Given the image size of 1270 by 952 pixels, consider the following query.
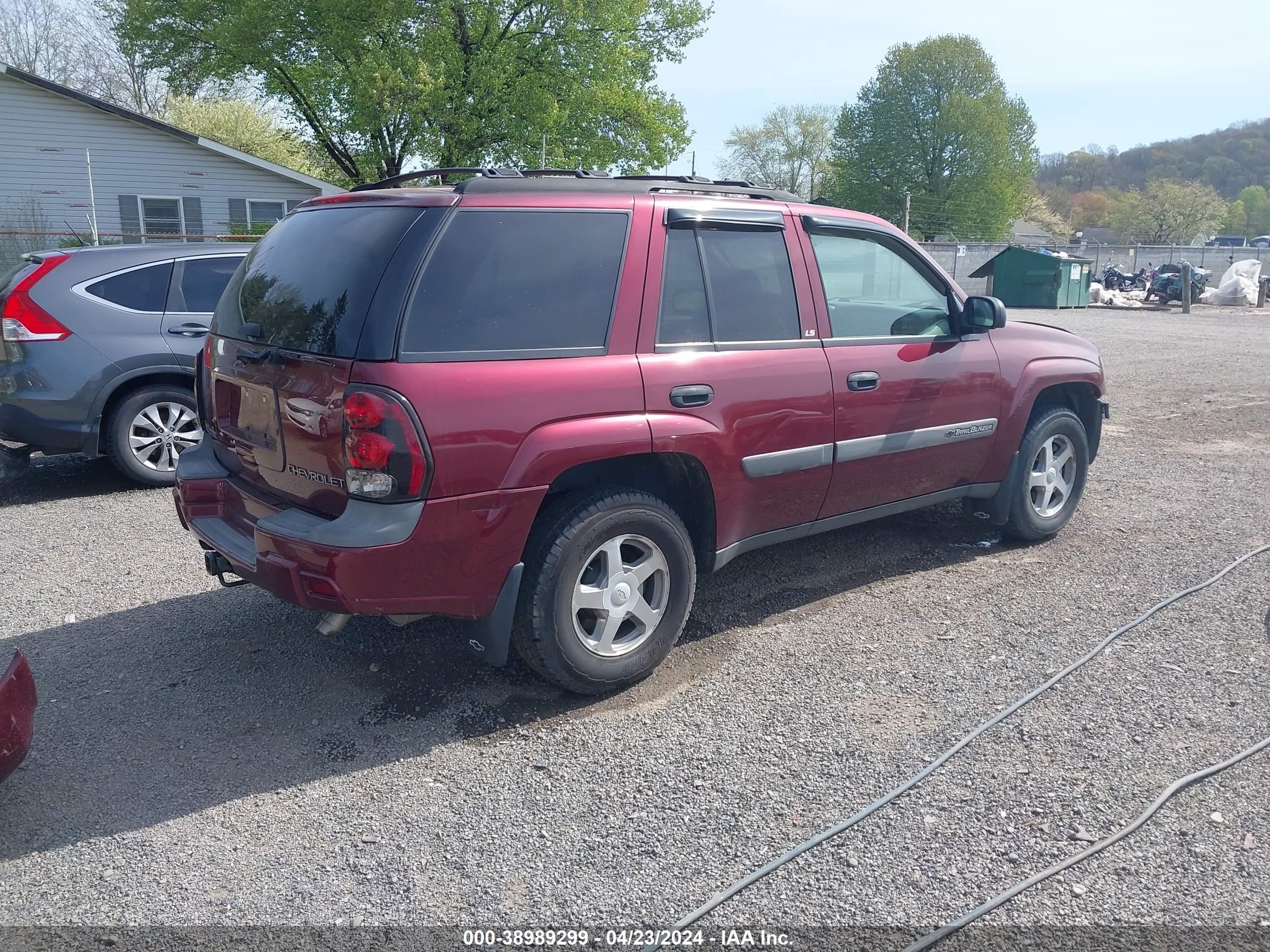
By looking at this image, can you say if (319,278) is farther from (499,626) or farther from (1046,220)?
(1046,220)

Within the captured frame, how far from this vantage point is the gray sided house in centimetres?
1991

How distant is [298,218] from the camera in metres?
4.01

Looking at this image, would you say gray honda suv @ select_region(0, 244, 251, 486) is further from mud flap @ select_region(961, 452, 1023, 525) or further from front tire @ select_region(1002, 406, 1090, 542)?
front tire @ select_region(1002, 406, 1090, 542)

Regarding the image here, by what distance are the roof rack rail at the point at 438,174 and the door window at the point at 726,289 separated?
0.69 meters

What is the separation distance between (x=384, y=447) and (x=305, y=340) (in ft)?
1.95

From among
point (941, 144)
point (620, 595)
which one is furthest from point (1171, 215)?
point (620, 595)

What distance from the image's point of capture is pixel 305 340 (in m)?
3.53

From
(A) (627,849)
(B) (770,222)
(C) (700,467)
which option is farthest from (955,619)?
(A) (627,849)

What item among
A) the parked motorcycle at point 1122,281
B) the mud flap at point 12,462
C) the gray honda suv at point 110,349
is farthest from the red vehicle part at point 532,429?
the parked motorcycle at point 1122,281

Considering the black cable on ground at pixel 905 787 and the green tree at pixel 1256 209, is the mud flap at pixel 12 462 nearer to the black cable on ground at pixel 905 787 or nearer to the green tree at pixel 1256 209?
the black cable on ground at pixel 905 787

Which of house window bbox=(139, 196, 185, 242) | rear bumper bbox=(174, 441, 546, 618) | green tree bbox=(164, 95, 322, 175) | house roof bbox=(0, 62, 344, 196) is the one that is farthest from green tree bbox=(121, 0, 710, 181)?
rear bumper bbox=(174, 441, 546, 618)

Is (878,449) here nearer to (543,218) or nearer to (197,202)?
(543,218)

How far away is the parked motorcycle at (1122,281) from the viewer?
125 ft

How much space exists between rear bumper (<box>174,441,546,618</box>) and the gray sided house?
59.2 feet
